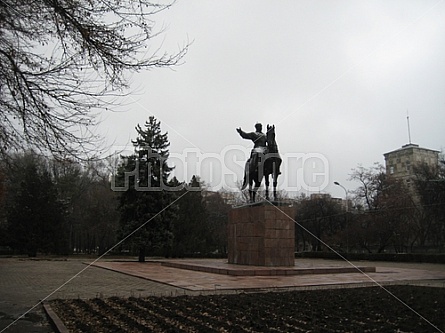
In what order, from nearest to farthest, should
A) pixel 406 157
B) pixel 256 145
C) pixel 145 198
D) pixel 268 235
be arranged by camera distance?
pixel 268 235, pixel 256 145, pixel 145 198, pixel 406 157

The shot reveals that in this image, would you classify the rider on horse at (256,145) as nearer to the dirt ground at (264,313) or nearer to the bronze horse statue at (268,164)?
the bronze horse statue at (268,164)

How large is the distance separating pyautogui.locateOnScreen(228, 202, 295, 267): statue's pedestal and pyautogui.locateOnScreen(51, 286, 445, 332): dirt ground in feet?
21.4

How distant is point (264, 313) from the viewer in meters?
7.05

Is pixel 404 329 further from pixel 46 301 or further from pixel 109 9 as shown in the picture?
pixel 46 301

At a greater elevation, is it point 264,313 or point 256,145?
point 256,145

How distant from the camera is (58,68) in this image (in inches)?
242

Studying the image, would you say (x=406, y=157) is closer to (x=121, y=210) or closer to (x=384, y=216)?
(x=384, y=216)

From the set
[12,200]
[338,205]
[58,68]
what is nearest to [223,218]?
[338,205]

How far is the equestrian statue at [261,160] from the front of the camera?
17.0 meters

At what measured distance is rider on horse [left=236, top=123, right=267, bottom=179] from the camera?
1744cm

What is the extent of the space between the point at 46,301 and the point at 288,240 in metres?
9.74

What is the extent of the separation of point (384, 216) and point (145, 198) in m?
21.0

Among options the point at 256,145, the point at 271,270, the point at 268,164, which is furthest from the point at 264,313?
the point at 256,145

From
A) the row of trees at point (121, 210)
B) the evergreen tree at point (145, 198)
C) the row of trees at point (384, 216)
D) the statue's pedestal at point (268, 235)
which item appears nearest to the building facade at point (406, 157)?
the row of trees at point (384, 216)
